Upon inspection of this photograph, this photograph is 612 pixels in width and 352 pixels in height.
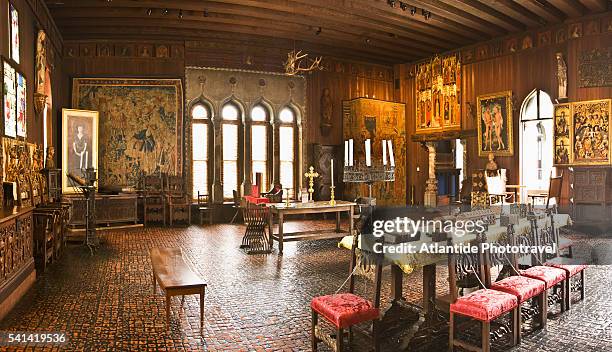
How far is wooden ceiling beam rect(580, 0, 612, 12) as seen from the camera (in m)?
9.64

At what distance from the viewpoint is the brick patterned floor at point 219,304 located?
12.5ft

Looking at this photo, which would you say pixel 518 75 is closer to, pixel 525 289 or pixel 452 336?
pixel 525 289

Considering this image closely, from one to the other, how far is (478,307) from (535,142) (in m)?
12.4

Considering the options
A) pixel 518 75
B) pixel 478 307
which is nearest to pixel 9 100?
pixel 478 307

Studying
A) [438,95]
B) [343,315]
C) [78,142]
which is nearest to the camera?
[343,315]

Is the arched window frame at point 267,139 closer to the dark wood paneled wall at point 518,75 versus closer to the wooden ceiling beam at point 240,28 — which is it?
the wooden ceiling beam at point 240,28

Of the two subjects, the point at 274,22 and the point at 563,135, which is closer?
the point at 563,135

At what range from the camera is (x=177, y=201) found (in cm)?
1190

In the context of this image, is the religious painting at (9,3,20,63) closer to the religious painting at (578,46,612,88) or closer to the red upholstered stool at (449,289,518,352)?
the red upholstered stool at (449,289,518,352)

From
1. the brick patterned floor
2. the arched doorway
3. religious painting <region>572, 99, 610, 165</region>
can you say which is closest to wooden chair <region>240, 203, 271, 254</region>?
the brick patterned floor

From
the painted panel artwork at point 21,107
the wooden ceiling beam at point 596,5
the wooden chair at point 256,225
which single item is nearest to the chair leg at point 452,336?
the wooden chair at point 256,225

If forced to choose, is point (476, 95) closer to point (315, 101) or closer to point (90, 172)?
point (315, 101)

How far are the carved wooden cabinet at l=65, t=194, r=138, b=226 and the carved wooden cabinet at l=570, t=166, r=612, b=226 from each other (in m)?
10.0

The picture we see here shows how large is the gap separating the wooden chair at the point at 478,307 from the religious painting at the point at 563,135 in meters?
8.20
